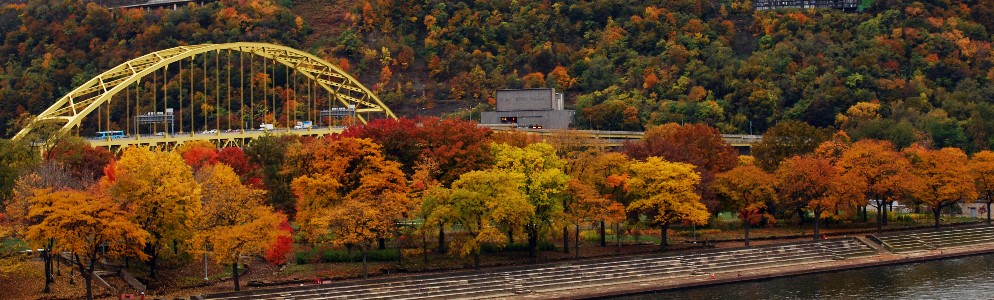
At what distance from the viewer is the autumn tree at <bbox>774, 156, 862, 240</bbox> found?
80.1m

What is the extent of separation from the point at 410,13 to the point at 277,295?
336 feet

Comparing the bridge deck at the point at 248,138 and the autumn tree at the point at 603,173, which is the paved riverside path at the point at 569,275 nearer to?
the autumn tree at the point at 603,173

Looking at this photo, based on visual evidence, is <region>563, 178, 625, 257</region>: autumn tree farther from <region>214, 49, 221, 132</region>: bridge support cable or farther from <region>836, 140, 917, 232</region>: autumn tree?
<region>214, 49, 221, 132</region>: bridge support cable

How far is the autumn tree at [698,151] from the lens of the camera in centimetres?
8241

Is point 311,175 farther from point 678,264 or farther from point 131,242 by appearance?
point 678,264

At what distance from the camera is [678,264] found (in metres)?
71.2

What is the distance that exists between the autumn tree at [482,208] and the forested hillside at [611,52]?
5968 cm

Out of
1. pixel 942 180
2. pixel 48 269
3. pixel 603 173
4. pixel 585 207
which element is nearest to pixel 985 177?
pixel 942 180

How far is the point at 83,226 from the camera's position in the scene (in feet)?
190

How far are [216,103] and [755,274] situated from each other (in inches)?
3010

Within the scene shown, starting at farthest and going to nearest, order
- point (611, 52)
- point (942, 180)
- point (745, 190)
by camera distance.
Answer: point (611, 52) → point (942, 180) → point (745, 190)

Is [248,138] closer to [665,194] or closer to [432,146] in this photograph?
[432,146]

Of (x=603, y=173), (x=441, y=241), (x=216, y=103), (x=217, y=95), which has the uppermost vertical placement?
(x=216, y=103)

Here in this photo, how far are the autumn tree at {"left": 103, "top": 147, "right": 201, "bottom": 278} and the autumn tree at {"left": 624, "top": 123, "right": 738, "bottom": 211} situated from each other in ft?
101
